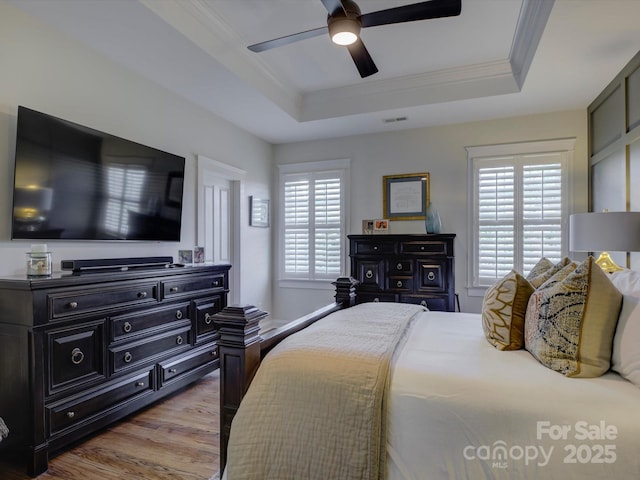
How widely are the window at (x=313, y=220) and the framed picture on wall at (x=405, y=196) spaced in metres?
0.60

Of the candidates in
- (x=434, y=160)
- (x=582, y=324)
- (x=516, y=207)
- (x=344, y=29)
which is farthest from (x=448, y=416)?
(x=434, y=160)

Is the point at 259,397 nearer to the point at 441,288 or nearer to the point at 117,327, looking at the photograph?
the point at 117,327

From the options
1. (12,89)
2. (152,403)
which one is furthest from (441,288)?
(12,89)

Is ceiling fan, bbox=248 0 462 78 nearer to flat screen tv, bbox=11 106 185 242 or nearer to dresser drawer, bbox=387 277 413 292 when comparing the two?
flat screen tv, bbox=11 106 185 242

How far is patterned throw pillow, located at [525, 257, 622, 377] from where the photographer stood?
1389 millimetres

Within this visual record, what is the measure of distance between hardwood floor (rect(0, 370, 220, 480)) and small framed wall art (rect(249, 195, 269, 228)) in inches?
104

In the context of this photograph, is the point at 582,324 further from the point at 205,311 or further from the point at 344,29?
the point at 205,311

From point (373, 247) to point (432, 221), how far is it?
0.75 metres

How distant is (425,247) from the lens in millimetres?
4074

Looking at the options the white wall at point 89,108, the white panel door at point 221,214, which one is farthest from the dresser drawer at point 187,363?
the white panel door at point 221,214

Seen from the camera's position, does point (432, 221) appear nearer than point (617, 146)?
No

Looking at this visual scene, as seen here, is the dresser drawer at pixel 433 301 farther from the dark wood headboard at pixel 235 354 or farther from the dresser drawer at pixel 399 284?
the dark wood headboard at pixel 235 354

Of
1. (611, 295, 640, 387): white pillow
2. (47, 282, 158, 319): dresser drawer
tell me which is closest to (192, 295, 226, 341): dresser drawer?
(47, 282, 158, 319): dresser drawer

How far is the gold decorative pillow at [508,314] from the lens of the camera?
1.72 m
